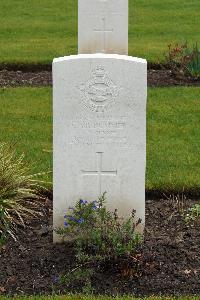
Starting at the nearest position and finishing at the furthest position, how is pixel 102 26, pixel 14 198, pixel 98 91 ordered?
pixel 98 91 → pixel 14 198 → pixel 102 26

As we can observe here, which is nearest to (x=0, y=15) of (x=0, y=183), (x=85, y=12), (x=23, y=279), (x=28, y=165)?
(x=85, y=12)

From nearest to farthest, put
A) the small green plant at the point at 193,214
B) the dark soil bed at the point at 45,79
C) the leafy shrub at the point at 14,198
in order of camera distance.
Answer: the leafy shrub at the point at 14,198 < the small green plant at the point at 193,214 < the dark soil bed at the point at 45,79

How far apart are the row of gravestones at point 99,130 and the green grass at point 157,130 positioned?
1.33m

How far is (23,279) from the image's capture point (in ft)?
17.9

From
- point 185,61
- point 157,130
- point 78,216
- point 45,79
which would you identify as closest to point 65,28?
point 45,79

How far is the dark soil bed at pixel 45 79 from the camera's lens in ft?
37.4

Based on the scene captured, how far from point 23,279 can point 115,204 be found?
922 millimetres

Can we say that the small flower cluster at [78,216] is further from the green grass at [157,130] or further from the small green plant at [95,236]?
the green grass at [157,130]

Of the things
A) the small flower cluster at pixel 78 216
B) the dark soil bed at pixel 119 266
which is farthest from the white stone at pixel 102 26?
the small flower cluster at pixel 78 216

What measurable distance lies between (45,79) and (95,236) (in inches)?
258

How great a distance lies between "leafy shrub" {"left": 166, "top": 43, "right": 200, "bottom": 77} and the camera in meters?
11.3

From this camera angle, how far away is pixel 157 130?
9.09 meters

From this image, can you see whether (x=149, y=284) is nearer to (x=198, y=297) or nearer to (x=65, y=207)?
(x=198, y=297)

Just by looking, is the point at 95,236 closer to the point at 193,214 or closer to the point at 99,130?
the point at 99,130
